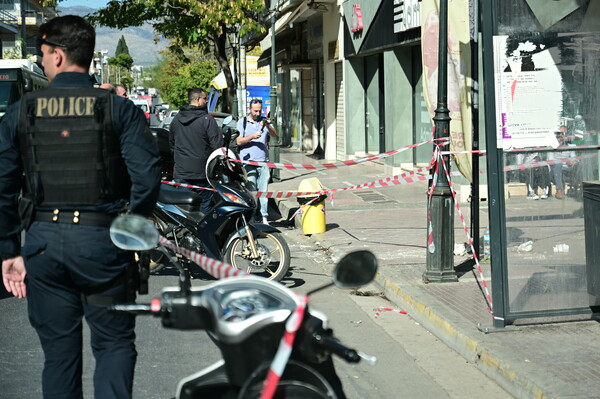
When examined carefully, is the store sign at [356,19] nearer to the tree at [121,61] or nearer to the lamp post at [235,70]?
the lamp post at [235,70]

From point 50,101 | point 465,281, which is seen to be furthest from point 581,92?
point 50,101

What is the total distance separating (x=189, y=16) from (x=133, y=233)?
2454cm

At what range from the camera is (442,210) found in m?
8.38

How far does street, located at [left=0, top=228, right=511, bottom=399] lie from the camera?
569 centimetres

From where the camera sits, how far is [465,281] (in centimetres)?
861

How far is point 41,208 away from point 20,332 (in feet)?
11.7

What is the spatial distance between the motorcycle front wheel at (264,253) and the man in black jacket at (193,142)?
1676mm

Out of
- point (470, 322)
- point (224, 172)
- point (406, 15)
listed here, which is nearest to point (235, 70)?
point (406, 15)

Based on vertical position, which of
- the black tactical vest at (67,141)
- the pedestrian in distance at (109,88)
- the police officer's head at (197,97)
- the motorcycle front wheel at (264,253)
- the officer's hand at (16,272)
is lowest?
the motorcycle front wheel at (264,253)

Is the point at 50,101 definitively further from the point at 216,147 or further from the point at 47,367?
the point at 216,147

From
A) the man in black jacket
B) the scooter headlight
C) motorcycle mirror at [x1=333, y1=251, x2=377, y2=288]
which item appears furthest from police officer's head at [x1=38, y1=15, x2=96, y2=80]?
the man in black jacket

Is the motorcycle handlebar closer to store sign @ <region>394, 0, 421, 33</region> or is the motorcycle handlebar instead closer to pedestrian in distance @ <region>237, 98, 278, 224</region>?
pedestrian in distance @ <region>237, 98, 278, 224</region>

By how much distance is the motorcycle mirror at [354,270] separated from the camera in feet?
10.0

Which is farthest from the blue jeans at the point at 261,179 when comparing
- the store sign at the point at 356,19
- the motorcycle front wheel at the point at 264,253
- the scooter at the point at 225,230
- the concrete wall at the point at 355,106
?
the concrete wall at the point at 355,106
